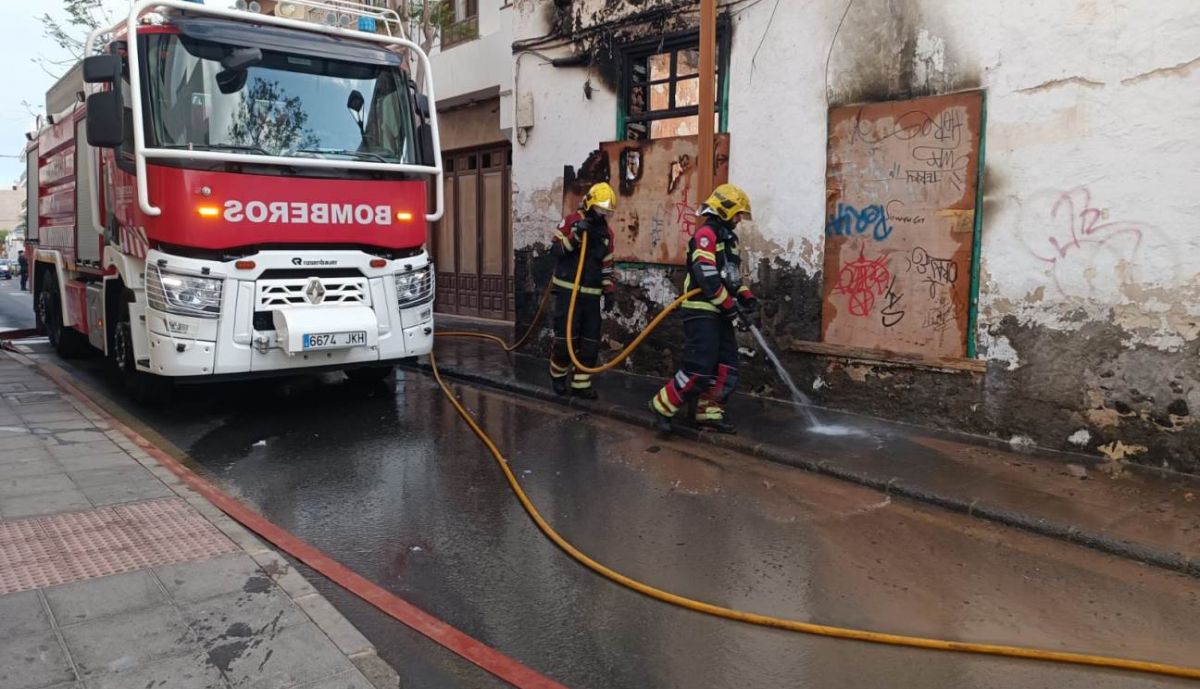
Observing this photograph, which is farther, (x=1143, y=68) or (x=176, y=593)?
(x=1143, y=68)

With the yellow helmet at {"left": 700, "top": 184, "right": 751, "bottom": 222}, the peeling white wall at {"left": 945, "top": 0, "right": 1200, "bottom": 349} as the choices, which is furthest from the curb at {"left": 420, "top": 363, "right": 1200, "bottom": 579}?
the peeling white wall at {"left": 945, "top": 0, "right": 1200, "bottom": 349}

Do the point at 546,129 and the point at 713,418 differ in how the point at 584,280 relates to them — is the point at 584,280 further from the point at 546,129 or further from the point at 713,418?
the point at 546,129

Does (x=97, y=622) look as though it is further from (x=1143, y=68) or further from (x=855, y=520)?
(x=1143, y=68)

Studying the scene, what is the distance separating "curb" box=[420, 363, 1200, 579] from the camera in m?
4.32

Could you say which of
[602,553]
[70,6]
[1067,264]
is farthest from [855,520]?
[70,6]

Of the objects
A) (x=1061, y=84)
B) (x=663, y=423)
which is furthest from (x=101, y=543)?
(x=1061, y=84)

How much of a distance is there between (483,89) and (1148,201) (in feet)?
31.6

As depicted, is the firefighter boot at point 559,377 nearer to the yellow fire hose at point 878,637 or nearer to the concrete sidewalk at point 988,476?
the concrete sidewalk at point 988,476

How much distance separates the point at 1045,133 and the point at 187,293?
6.38 meters

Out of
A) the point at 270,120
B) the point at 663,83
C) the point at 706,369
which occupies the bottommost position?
the point at 706,369

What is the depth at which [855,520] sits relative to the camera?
16.2 ft

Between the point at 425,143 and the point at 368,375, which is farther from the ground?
the point at 425,143

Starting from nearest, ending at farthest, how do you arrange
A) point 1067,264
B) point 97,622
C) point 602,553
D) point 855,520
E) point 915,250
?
point 97,622 → point 602,553 → point 855,520 → point 1067,264 → point 915,250

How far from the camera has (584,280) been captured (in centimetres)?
783
